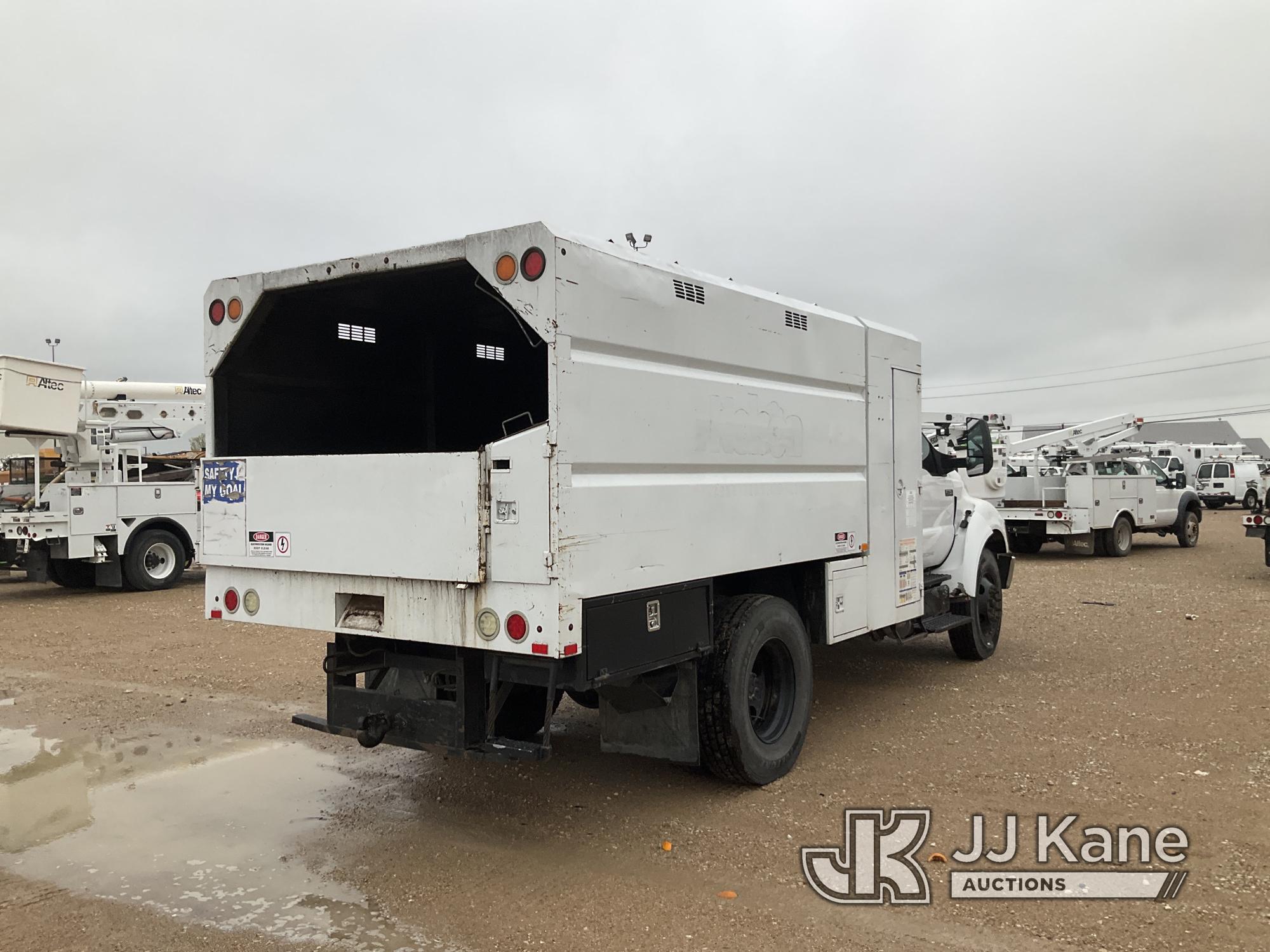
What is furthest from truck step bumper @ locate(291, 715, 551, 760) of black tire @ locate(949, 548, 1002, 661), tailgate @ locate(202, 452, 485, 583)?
black tire @ locate(949, 548, 1002, 661)

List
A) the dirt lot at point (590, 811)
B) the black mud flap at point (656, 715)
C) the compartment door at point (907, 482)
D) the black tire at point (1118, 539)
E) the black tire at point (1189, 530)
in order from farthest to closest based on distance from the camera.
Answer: the black tire at point (1189, 530)
the black tire at point (1118, 539)
the compartment door at point (907, 482)
the black mud flap at point (656, 715)
the dirt lot at point (590, 811)

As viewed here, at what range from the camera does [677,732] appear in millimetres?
4809

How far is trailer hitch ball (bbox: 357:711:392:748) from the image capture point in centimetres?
456

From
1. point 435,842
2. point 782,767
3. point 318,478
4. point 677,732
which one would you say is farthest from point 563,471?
point 782,767

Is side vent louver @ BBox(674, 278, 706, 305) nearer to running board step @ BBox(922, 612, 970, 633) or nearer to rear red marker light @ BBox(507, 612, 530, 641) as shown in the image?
rear red marker light @ BBox(507, 612, 530, 641)

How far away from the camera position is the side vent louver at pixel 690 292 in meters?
4.61

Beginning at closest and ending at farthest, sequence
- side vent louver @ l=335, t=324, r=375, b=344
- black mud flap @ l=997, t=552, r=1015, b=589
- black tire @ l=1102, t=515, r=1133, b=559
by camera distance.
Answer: side vent louver @ l=335, t=324, r=375, b=344 → black mud flap @ l=997, t=552, r=1015, b=589 → black tire @ l=1102, t=515, r=1133, b=559

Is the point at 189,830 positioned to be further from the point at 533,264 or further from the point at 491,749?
the point at 533,264

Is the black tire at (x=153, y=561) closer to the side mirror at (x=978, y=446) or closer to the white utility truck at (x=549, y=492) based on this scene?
the white utility truck at (x=549, y=492)

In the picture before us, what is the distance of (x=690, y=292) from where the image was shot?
4691 mm

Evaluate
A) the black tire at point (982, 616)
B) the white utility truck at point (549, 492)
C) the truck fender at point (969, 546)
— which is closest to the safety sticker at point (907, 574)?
the white utility truck at point (549, 492)

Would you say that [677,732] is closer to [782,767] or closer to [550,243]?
[782,767]

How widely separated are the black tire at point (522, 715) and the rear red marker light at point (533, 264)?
198cm

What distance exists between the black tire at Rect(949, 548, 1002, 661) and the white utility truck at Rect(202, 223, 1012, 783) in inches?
78.5
